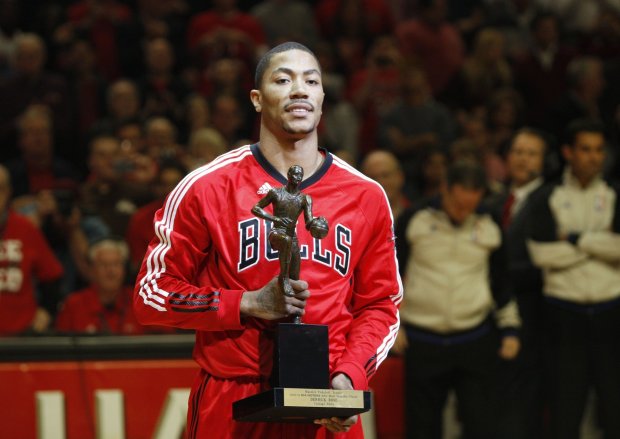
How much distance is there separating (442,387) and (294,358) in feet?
12.2

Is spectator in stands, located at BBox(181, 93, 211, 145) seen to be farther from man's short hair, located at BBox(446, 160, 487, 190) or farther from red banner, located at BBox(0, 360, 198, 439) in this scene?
red banner, located at BBox(0, 360, 198, 439)

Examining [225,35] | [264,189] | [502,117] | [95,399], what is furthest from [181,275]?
[225,35]

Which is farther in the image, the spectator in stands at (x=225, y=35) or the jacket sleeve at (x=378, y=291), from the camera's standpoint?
the spectator in stands at (x=225, y=35)

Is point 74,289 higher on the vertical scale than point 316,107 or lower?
lower

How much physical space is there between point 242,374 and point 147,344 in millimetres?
3199

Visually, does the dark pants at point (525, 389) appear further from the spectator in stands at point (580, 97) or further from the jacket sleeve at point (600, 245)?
the spectator in stands at point (580, 97)

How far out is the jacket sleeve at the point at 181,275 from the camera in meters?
3.72

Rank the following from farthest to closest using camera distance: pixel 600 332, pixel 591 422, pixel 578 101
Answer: pixel 578 101 < pixel 591 422 < pixel 600 332

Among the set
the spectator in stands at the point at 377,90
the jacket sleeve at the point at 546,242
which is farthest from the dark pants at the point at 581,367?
the spectator in stands at the point at 377,90

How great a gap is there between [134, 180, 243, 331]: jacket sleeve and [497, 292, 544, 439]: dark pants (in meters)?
4.11

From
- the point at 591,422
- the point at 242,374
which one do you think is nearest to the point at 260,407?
the point at 242,374

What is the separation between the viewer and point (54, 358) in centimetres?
677

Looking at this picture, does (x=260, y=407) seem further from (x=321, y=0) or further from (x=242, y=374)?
(x=321, y=0)

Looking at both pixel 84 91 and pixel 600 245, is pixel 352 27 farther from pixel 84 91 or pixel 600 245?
pixel 600 245
